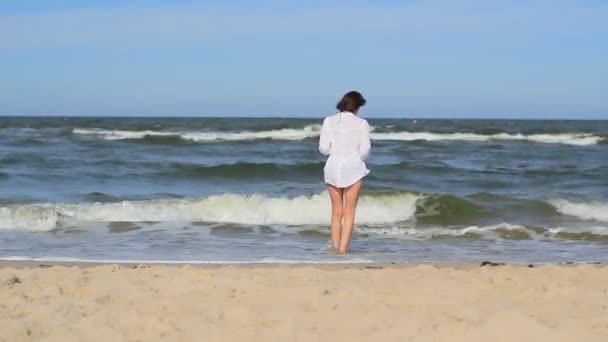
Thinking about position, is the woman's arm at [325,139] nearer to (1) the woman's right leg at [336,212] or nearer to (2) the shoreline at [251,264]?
(1) the woman's right leg at [336,212]

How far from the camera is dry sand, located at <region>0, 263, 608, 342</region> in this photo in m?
3.91

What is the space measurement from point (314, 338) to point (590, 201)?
373 inches

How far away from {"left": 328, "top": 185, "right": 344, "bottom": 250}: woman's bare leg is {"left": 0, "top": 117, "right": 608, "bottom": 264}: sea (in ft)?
0.59

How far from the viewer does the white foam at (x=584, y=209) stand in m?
11.3

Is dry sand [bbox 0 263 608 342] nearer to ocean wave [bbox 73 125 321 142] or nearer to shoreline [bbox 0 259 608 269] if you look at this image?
shoreline [bbox 0 259 608 269]

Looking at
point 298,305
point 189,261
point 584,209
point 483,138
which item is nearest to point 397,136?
point 483,138

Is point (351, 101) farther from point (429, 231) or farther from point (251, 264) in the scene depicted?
point (429, 231)

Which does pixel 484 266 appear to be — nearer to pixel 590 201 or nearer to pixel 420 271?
pixel 420 271

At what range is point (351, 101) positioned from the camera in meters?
7.01

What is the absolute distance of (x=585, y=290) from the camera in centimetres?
500

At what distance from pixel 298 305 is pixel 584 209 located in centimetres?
830

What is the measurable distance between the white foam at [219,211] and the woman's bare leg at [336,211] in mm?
2969

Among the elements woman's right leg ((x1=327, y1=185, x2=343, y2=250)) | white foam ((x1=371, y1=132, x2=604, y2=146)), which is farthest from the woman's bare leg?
white foam ((x1=371, y1=132, x2=604, y2=146))

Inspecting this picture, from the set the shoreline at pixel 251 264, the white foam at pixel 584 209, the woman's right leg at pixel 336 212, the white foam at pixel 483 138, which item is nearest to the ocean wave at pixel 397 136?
the white foam at pixel 483 138
